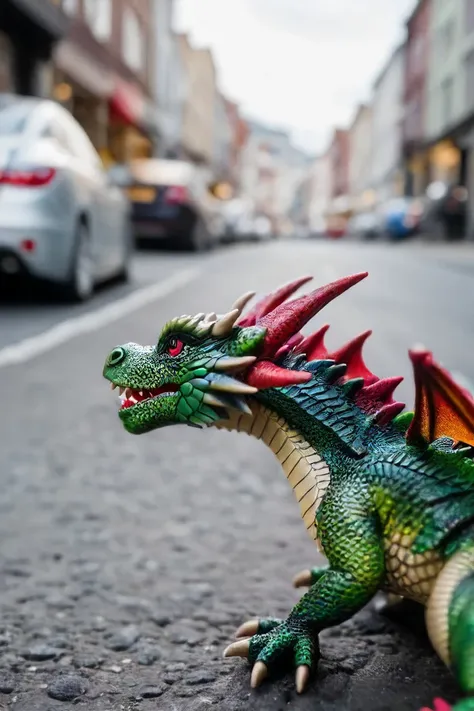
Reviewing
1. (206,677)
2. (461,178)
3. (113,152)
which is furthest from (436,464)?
(461,178)

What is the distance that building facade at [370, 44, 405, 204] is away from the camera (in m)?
59.4

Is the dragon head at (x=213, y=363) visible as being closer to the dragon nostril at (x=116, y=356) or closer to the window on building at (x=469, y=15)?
the dragon nostril at (x=116, y=356)

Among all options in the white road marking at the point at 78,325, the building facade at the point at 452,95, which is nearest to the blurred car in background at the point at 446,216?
the building facade at the point at 452,95

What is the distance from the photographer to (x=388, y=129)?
221 feet

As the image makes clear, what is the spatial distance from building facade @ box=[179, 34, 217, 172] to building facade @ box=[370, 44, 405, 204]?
12.8 metres

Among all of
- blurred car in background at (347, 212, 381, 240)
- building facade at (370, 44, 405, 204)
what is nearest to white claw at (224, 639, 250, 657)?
blurred car in background at (347, 212, 381, 240)

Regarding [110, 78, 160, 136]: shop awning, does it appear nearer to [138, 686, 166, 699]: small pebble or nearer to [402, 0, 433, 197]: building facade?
[402, 0, 433, 197]: building facade

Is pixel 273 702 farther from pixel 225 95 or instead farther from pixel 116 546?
pixel 225 95

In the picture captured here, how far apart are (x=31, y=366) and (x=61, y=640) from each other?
355cm

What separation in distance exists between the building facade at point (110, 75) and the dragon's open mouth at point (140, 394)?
Answer: 828 inches

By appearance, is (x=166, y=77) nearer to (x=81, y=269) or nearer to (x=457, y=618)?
(x=81, y=269)

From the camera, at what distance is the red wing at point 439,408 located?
4.18 feet

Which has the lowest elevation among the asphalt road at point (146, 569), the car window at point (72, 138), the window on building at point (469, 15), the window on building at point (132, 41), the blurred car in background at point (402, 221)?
the asphalt road at point (146, 569)

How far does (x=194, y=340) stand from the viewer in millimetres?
1525
